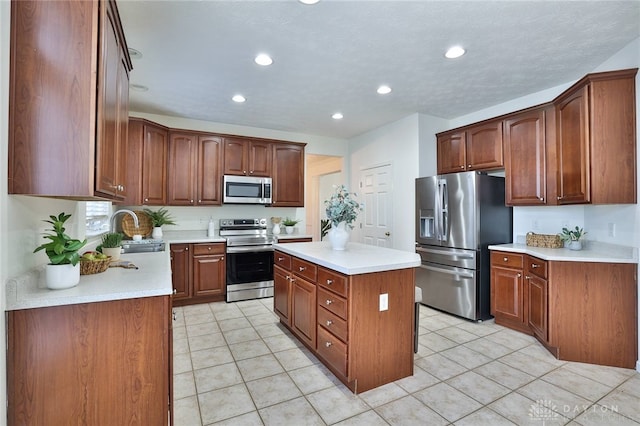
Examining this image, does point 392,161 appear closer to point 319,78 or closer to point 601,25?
point 319,78

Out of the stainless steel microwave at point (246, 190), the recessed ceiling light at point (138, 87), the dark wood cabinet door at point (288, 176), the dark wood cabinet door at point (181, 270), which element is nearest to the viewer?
the recessed ceiling light at point (138, 87)

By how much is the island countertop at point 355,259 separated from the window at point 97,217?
1830mm

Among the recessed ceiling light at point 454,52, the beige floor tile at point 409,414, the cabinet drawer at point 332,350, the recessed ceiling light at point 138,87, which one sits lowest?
the beige floor tile at point 409,414

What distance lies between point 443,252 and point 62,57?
3.71 meters

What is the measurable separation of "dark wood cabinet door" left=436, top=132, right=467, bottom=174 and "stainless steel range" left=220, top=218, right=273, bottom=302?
2670 mm

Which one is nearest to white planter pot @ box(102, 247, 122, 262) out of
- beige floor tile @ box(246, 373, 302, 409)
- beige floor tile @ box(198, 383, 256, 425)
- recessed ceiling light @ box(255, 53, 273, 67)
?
beige floor tile @ box(198, 383, 256, 425)

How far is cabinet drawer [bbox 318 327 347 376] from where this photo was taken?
7.01 ft

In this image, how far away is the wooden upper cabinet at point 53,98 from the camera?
129 centimetres

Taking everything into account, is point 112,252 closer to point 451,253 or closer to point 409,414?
point 409,414

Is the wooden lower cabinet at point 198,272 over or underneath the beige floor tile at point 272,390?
over

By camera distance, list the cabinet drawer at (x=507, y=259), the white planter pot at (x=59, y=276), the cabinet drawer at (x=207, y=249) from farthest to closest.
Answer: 1. the cabinet drawer at (x=207, y=249)
2. the cabinet drawer at (x=507, y=259)
3. the white planter pot at (x=59, y=276)

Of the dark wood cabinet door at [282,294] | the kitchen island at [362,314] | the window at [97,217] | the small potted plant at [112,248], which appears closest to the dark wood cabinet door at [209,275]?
the window at [97,217]

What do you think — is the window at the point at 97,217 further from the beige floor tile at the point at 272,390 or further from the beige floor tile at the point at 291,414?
the beige floor tile at the point at 291,414

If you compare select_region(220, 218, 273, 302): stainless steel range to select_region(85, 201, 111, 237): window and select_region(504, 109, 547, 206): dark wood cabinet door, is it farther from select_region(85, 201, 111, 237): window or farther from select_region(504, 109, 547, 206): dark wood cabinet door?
select_region(504, 109, 547, 206): dark wood cabinet door
